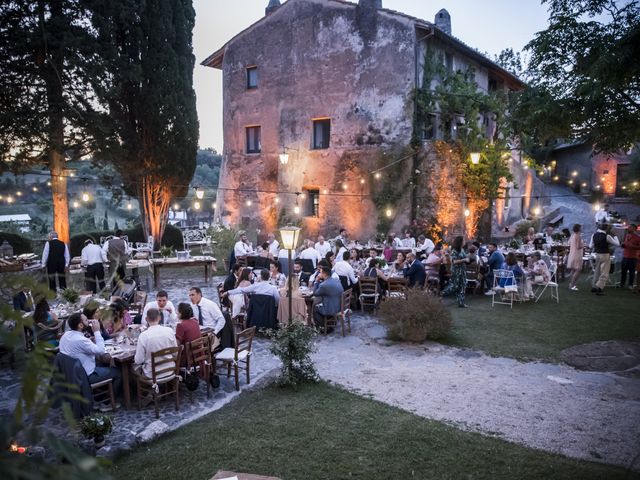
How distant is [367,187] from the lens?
64.0 ft

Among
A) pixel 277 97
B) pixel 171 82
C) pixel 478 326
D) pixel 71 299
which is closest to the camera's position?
pixel 71 299

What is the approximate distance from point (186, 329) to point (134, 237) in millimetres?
17272

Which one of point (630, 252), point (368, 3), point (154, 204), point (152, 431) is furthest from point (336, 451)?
point (368, 3)

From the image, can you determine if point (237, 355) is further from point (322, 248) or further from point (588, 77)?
point (322, 248)

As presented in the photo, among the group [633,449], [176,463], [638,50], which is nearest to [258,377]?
[176,463]

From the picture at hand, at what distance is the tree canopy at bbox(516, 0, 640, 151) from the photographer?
5750 mm

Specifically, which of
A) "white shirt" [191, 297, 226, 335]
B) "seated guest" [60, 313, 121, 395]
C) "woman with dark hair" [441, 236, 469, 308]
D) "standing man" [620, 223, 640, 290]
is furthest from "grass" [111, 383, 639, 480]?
"standing man" [620, 223, 640, 290]

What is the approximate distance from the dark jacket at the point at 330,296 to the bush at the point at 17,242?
14.9 m

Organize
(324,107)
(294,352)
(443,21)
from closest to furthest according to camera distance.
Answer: (294,352), (324,107), (443,21)

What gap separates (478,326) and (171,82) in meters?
16.1

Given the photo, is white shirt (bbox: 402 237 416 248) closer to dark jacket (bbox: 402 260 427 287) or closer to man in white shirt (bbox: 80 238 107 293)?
dark jacket (bbox: 402 260 427 287)

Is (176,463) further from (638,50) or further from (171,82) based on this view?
(171,82)

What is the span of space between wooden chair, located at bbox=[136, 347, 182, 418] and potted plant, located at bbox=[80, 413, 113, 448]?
0.94 meters

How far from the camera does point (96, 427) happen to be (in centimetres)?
505
